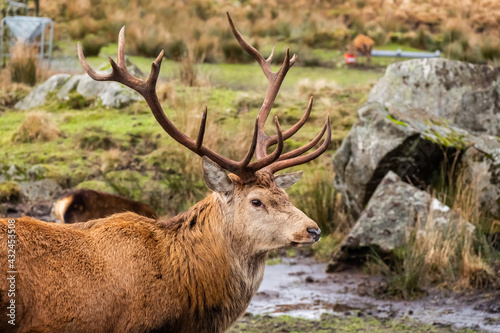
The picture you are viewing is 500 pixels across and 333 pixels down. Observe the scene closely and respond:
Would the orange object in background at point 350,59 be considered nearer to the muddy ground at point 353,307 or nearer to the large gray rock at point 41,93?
the large gray rock at point 41,93

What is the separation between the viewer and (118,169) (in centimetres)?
1177

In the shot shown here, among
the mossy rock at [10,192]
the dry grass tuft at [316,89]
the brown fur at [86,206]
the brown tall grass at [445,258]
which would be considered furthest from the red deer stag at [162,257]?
the dry grass tuft at [316,89]

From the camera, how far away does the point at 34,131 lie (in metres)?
12.8

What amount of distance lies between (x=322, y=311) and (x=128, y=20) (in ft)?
66.0

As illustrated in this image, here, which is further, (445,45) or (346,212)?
(445,45)

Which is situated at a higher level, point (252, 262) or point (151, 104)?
point (151, 104)

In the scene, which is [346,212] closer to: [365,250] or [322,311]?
[365,250]

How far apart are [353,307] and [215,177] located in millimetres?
3192

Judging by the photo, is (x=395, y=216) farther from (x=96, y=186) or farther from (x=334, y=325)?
(x=96, y=186)

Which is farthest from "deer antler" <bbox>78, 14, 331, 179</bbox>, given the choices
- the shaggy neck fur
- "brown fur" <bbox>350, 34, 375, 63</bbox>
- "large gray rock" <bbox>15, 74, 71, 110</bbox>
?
"brown fur" <bbox>350, 34, 375, 63</bbox>

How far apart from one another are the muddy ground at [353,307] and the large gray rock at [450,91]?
3.16m

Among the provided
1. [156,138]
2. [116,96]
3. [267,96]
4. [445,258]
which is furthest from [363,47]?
[267,96]

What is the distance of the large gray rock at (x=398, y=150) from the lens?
31.4ft

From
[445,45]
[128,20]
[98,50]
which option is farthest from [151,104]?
[128,20]
